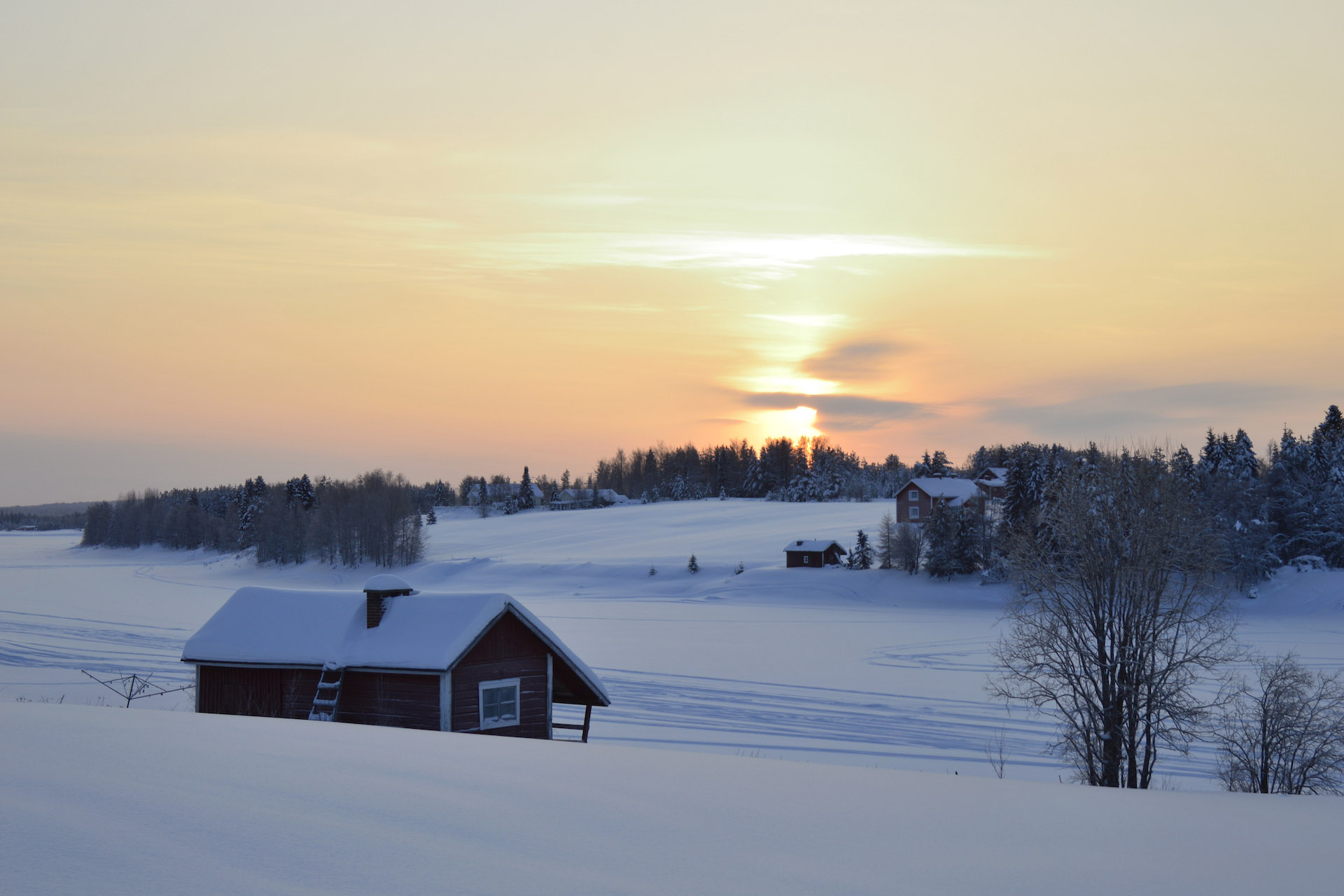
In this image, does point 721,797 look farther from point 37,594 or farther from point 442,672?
point 37,594

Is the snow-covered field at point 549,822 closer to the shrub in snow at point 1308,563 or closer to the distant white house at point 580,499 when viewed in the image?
the shrub in snow at point 1308,563

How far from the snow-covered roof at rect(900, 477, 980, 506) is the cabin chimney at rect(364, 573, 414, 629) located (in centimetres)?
7555

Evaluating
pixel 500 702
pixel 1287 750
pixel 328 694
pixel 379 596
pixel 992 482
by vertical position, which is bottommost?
pixel 1287 750

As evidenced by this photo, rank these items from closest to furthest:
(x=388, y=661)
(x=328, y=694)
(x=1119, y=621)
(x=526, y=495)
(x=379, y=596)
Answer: (x=388, y=661)
(x=328, y=694)
(x=379, y=596)
(x=1119, y=621)
(x=526, y=495)

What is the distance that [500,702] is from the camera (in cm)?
1903

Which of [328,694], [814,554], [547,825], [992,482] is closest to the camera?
[547,825]

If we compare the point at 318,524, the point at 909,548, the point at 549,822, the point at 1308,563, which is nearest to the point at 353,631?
the point at 549,822

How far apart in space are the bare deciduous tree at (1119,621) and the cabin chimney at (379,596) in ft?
56.1

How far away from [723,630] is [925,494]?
4578 cm

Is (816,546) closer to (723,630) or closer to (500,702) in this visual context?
(723,630)

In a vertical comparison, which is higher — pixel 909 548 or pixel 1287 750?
pixel 909 548

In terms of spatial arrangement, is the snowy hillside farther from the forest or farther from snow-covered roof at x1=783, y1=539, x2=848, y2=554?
snow-covered roof at x1=783, y1=539, x2=848, y2=554

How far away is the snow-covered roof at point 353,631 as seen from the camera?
18.4 meters

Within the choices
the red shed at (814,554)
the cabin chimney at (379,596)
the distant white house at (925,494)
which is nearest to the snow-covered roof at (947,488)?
the distant white house at (925,494)
